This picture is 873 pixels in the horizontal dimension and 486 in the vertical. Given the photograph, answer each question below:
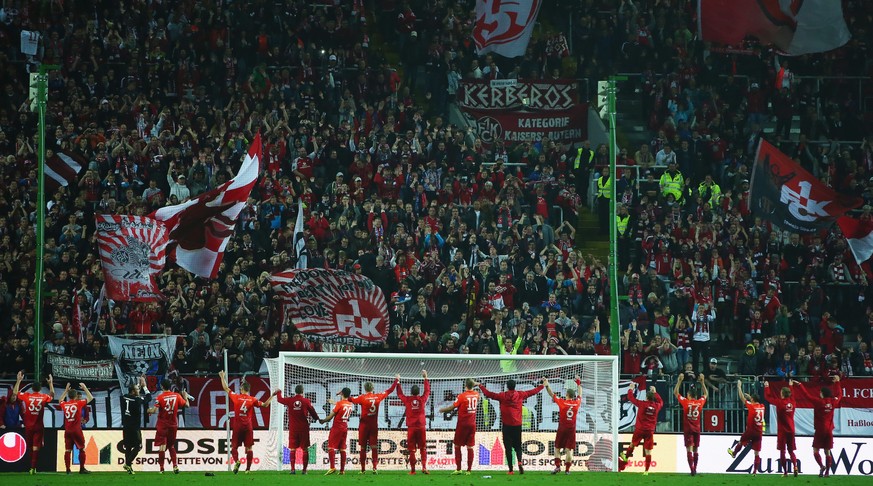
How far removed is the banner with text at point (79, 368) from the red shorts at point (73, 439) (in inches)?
94.3

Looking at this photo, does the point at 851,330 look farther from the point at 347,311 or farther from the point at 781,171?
the point at 347,311

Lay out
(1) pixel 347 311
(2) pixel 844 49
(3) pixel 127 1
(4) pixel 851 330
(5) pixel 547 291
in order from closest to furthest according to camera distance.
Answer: (1) pixel 347 311
(5) pixel 547 291
(4) pixel 851 330
(3) pixel 127 1
(2) pixel 844 49

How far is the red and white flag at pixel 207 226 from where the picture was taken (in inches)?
1036

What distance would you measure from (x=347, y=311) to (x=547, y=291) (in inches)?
182

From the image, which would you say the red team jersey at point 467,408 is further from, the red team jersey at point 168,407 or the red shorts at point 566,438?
the red team jersey at point 168,407

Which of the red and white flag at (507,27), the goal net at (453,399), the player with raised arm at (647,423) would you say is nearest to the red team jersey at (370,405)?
the goal net at (453,399)

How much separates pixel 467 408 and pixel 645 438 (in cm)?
329

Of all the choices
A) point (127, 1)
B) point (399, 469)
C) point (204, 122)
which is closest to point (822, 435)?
point (399, 469)

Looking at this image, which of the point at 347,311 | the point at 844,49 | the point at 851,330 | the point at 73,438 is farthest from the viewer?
the point at 844,49

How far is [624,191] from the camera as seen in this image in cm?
3278

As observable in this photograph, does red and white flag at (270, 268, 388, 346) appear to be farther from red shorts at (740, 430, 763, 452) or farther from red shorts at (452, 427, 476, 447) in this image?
red shorts at (740, 430, 763, 452)

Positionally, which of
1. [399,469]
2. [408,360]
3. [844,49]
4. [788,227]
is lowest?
[399,469]

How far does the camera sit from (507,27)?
3462 centimetres

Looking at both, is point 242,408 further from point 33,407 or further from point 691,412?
point 691,412
